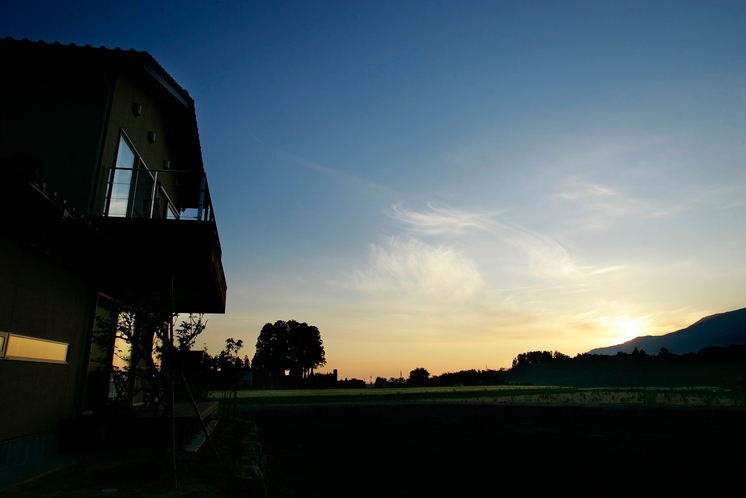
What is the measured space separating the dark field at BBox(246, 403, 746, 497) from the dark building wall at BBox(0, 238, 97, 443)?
391cm

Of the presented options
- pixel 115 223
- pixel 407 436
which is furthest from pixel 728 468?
pixel 115 223

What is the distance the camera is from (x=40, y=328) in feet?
23.8

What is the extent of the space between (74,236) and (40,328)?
5.05ft

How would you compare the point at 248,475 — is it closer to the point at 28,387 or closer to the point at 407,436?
the point at 28,387

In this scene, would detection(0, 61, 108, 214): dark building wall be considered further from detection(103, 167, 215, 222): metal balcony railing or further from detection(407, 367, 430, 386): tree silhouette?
detection(407, 367, 430, 386): tree silhouette

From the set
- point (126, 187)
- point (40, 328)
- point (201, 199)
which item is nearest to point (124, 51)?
point (126, 187)

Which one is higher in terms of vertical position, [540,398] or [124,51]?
[124,51]

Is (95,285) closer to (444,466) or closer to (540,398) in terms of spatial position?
(444,466)

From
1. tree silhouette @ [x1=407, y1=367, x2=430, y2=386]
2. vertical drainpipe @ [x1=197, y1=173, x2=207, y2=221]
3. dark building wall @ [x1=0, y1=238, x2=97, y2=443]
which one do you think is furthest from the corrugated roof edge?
tree silhouette @ [x1=407, y1=367, x2=430, y2=386]

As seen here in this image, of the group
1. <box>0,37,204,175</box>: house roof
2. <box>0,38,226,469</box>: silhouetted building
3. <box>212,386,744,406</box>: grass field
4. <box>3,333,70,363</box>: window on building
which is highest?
<box>0,37,204,175</box>: house roof

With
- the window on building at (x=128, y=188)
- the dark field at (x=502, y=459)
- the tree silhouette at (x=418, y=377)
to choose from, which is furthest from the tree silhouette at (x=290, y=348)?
the window on building at (x=128, y=188)

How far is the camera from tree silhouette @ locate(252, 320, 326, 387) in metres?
86.4

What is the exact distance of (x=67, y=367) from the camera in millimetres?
8219

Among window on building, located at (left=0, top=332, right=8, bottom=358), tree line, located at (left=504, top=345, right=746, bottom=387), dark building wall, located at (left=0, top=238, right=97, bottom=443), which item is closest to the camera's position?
window on building, located at (left=0, top=332, right=8, bottom=358)
